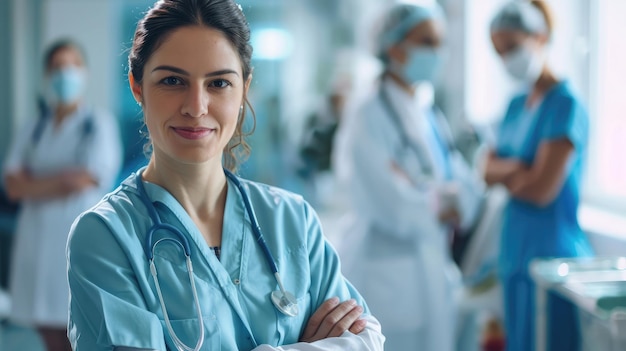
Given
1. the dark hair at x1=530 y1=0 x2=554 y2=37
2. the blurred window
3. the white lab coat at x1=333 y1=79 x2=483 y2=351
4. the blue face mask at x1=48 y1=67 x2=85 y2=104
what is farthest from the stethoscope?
the blurred window

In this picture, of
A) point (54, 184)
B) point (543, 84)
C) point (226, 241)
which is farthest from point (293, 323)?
point (54, 184)

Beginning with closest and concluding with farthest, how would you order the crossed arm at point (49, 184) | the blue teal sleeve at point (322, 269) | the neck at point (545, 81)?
1. the blue teal sleeve at point (322, 269)
2. the neck at point (545, 81)
3. the crossed arm at point (49, 184)

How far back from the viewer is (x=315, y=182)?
194 inches

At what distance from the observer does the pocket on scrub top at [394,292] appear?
2.52 metres

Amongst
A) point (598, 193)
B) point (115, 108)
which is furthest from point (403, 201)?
point (115, 108)

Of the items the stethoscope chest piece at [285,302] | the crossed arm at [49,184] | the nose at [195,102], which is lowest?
the crossed arm at [49,184]

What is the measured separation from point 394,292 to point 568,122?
0.77 meters

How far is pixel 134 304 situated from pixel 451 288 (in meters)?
1.71

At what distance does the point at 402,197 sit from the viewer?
8.25ft

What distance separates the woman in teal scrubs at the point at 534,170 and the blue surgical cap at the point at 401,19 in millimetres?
241

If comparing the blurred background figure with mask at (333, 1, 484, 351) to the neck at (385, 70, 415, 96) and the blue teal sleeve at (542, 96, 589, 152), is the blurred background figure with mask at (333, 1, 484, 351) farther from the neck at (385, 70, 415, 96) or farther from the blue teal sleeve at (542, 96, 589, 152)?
the blue teal sleeve at (542, 96, 589, 152)

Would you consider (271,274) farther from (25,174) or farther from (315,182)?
(315,182)

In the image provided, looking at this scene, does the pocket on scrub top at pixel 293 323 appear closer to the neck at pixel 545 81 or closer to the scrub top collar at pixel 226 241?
the scrub top collar at pixel 226 241

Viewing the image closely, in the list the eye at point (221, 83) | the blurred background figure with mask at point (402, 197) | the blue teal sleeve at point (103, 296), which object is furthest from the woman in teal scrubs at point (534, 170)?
the blue teal sleeve at point (103, 296)
